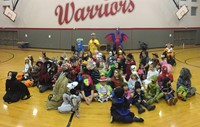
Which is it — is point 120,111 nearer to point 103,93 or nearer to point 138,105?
point 138,105

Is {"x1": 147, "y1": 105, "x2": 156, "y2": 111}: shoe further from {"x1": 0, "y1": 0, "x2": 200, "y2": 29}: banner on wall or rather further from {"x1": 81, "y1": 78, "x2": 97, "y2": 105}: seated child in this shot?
{"x1": 0, "y1": 0, "x2": 200, "y2": 29}: banner on wall

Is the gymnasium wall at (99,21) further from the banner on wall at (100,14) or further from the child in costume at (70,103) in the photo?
the child in costume at (70,103)

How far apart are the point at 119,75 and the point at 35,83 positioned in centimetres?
309

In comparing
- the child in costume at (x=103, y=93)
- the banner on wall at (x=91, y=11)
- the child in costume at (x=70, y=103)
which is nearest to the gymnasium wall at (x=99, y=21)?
the banner on wall at (x=91, y=11)

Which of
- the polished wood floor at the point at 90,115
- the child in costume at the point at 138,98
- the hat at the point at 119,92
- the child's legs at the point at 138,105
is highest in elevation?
the hat at the point at 119,92

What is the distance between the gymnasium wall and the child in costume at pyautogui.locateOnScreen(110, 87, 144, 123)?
35.6 feet

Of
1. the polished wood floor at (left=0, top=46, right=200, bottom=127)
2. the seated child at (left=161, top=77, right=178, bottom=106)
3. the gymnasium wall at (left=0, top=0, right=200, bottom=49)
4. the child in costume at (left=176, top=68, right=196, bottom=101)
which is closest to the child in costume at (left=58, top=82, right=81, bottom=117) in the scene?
the polished wood floor at (left=0, top=46, right=200, bottom=127)

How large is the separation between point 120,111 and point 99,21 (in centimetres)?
1130

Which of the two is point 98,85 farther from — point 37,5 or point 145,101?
point 37,5

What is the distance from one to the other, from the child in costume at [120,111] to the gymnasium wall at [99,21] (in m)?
10.9

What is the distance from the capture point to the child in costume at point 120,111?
5125 mm

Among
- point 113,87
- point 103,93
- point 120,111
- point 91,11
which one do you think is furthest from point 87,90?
point 91,11

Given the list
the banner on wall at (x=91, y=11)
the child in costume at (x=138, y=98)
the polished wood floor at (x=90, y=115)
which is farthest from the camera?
the banner on wall at (x=91, y=11)

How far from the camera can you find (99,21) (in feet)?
51.8
